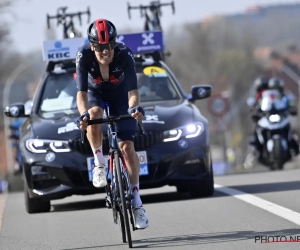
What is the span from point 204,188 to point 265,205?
1475 mm

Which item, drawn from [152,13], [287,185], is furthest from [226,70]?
[287,185]

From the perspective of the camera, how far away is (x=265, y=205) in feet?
39.3

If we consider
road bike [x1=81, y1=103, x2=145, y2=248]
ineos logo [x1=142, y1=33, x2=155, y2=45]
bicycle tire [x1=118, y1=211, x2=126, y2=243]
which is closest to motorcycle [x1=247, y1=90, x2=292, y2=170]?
ineos logo [x1=142, y1=33, x2=155, y2=45]

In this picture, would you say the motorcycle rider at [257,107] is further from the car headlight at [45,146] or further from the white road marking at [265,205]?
the car headlight at [45,146]

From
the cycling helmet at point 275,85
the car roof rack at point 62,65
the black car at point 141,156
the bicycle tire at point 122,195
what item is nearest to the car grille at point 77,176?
the black car at point 141,156

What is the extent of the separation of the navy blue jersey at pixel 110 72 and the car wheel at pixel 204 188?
3182 millimetres

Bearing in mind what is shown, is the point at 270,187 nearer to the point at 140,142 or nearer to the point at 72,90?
the point at 140,142

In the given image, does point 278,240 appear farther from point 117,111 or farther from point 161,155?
point 161,155

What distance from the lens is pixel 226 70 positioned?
104125 mm

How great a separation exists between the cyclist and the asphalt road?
1.91 ft

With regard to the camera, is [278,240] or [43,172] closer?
[278,240]

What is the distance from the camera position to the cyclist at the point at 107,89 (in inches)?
388

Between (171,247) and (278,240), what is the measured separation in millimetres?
863

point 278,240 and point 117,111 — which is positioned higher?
point 117,111
